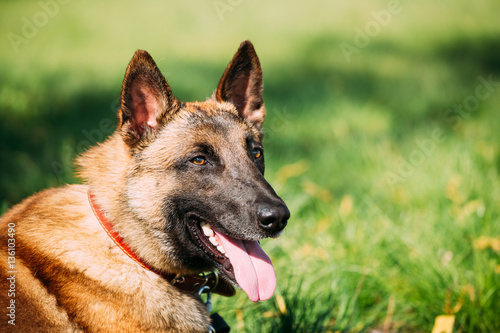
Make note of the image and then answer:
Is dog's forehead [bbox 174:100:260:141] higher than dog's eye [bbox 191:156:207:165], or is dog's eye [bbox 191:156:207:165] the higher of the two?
dog's forehead [bbox 174:100:260:141]

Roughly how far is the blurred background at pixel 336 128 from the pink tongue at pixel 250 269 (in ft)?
1.87

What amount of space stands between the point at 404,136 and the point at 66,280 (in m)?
5.82

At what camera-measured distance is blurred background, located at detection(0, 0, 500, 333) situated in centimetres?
341

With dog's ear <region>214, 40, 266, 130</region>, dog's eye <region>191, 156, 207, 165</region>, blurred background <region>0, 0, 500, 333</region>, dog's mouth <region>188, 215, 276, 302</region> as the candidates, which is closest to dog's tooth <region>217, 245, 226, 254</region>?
dog's mouth <region>188, 215, 276, 302</region>

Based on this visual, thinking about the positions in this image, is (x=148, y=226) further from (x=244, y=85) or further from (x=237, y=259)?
(x=244, y=85)

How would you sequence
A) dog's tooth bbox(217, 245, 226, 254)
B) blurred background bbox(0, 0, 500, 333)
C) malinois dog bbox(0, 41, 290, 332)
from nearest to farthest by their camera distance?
malinois dog bbox(0, 41, 290, 332) → dog's tooth bbox(217, 245, 226, 254) → blurred background bbox(0, 0, 500, 333)

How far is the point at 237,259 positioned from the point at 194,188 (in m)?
0.49

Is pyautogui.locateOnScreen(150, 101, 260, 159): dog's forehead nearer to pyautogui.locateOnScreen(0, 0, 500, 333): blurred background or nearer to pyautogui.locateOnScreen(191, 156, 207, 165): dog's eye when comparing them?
pyautogui.locateOnScreen(191, 156, 207, 165): dog's eye

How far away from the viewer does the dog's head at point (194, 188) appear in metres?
2.41

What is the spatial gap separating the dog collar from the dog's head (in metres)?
0.08

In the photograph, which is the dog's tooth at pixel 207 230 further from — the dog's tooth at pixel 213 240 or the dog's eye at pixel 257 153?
the dog's eye at pixel 257 153

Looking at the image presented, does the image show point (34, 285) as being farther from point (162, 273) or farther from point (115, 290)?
point (162, 273)

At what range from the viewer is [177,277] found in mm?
2541

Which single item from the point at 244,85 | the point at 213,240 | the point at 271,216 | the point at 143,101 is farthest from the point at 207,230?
the point at 244,85
